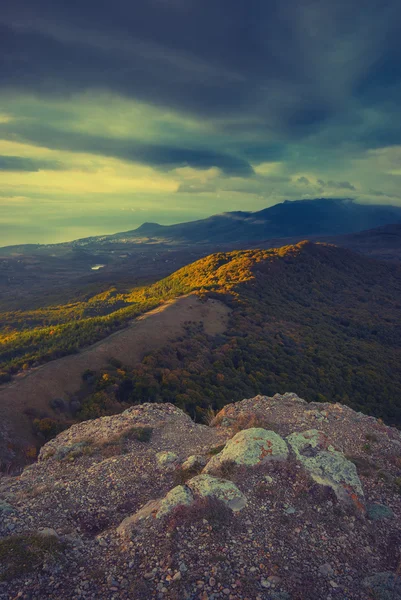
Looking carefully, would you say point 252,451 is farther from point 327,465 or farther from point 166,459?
point 166,459

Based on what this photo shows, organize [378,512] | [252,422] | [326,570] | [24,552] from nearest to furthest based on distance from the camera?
[24,552]
[326,570]
[378,512]
[252,422]

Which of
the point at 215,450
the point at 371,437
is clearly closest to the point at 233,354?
the point at 371,437

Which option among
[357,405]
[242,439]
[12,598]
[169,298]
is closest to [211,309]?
[169,298]

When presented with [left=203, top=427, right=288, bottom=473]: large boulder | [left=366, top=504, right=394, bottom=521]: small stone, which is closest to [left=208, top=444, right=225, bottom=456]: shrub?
[left=203, top=427, right=288, bottom=473]: large boulder

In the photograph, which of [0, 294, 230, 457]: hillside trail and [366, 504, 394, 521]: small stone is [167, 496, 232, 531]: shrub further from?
[0, 294, 230, 457]: hillside trail

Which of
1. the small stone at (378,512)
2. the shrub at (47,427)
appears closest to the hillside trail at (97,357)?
the shrub at (47,427)
